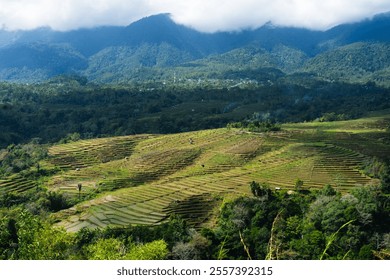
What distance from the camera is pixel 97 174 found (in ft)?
191

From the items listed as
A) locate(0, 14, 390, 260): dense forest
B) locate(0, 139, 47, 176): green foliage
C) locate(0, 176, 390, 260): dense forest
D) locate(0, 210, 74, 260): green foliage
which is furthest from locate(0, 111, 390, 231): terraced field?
locate(0, 210, 74, 260): green foliage

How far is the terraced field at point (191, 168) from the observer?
44.0 metres

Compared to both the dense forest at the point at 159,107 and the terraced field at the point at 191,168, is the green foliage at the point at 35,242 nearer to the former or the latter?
the terraced field at the point at 191,168

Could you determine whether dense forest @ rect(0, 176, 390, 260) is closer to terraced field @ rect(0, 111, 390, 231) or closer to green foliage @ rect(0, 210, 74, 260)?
green foliage @ rect(0, 210, 74, 260)

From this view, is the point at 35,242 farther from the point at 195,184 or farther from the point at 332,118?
the point at 332,118

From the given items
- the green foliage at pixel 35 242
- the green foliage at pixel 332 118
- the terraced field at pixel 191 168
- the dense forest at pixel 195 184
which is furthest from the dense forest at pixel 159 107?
the green foliage at pixel 35 242

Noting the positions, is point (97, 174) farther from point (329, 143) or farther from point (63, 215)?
point (329, 143)

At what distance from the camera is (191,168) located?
200 ft

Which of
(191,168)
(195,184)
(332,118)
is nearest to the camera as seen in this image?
(195,184)

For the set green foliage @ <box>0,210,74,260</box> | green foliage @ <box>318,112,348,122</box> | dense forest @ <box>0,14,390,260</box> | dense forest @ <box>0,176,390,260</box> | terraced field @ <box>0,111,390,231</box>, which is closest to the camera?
green foliage @ <box>0,210,74,260</box>

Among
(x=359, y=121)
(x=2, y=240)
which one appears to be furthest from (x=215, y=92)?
(x=2, y=240)

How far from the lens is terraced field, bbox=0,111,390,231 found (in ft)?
144

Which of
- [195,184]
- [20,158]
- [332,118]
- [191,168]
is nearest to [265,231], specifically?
[195,184]

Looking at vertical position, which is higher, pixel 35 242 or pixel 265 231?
pixel 35 242
